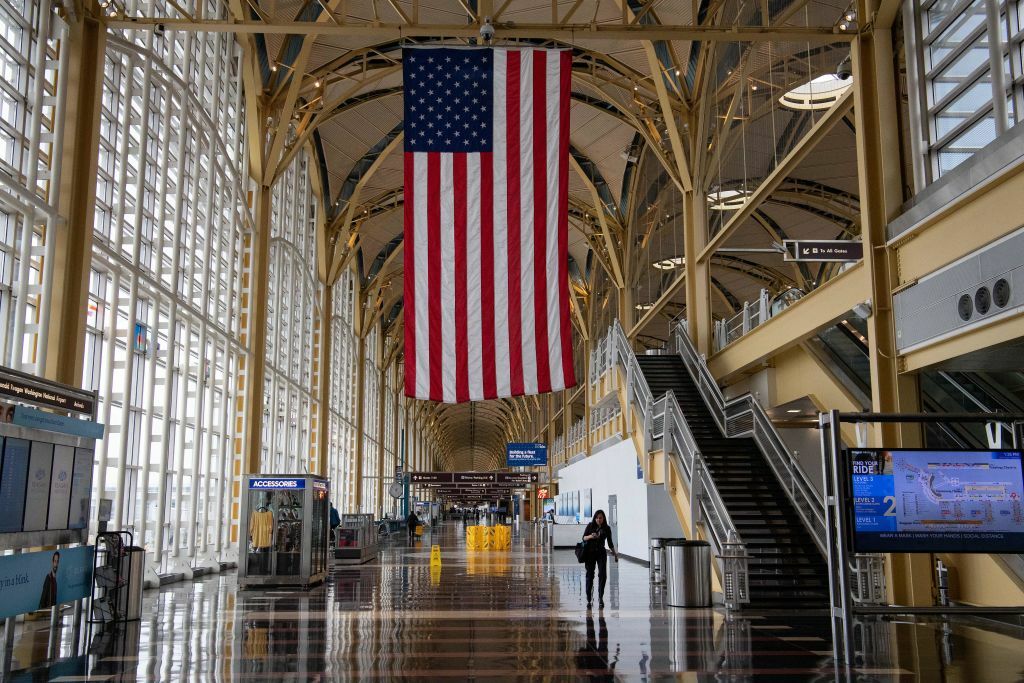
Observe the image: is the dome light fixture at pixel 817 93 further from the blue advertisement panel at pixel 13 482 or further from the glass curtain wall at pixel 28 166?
the blue advertisement panel at pixel 13 482

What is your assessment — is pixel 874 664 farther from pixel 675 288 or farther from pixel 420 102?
pixel 675 288

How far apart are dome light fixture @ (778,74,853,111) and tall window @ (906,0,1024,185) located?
1.98 m

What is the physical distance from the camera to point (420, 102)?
1410 centimetres

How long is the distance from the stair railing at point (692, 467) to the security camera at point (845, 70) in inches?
282

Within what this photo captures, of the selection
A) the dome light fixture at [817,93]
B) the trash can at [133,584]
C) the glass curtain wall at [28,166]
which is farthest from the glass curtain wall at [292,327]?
the dome light fixture at [817,93]

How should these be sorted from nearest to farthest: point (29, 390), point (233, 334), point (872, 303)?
point (29, 390) < point (872, 303) < point (233, 334)

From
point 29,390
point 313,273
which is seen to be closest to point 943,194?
point 29,390

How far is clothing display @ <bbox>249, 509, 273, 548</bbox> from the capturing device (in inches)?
736

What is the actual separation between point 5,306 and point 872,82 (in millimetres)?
14711

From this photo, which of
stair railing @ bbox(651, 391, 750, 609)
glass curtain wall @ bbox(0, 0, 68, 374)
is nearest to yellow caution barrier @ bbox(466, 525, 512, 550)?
stair railing @ bbox(651, 391, 750, 609)

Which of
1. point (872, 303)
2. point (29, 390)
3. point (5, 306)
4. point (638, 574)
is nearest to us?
point (29, 390)

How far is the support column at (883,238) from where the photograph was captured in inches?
576

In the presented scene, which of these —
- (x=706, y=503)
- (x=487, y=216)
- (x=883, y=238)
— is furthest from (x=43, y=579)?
(x=883, y=238)

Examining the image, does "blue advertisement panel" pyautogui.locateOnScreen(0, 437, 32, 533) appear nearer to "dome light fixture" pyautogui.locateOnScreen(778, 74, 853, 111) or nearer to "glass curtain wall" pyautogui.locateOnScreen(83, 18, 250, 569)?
"glass curtain wall" pyautogui.locateOnScreen(83, 18, 250, 569)
